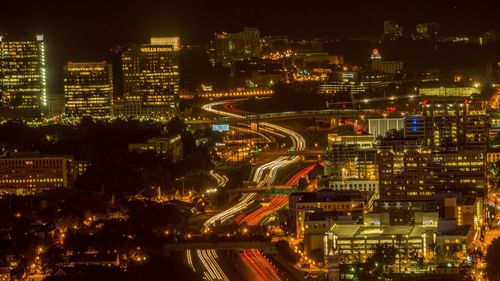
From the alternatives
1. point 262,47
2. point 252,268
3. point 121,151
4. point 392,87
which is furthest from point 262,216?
point 262,47

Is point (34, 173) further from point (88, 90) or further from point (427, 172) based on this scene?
point (88, 90)

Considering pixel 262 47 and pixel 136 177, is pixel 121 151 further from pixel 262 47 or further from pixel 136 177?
pixel 262 47

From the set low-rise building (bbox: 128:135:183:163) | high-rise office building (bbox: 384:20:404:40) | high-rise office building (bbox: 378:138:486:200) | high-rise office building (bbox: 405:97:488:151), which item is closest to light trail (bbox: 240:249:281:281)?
high-rise office building (bbox: 378:138:486:200)

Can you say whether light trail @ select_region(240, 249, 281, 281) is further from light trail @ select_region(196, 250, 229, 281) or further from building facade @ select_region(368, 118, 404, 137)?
building facade @ select_region(368, 118, 404, 137)

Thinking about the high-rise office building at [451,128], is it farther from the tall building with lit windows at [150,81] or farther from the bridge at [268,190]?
the tall building with lit windows at [150,81]

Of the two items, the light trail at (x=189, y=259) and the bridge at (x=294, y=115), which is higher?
the bridge at (x=294, y=115)

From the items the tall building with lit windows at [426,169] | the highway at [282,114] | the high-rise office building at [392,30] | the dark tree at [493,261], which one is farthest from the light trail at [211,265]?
the high-rise office building at [392,30]
